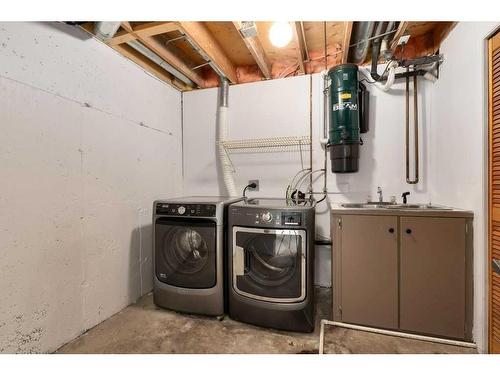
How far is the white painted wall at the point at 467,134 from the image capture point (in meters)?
1.29

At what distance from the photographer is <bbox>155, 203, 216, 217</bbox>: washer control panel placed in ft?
5.40

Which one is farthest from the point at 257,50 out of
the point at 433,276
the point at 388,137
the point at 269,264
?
the point at 433,276

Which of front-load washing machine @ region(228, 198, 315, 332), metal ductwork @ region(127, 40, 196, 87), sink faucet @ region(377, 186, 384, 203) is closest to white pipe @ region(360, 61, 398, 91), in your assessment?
sink faucet @ region(377, 186, 384, 203)

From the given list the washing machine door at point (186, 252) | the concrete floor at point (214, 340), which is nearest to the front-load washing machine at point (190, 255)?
the washing machine door at point (186, 252)

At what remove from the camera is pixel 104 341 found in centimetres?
144

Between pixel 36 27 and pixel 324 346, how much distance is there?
8.53 feet

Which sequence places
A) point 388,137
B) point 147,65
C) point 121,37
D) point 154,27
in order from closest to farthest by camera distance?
point 154,27 < point 121,37 < point 388,137 < point 147,65

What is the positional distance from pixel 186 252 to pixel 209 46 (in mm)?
1749

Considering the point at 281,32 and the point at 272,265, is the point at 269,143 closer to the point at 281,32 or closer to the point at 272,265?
the point at 281,32

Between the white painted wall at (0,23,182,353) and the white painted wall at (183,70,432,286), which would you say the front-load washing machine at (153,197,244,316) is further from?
the white painted wall at (183,70,432,286)

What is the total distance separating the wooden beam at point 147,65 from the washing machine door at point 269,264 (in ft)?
5.69

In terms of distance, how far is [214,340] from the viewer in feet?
4.78

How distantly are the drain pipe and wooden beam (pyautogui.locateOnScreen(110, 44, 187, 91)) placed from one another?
55 centimetres
